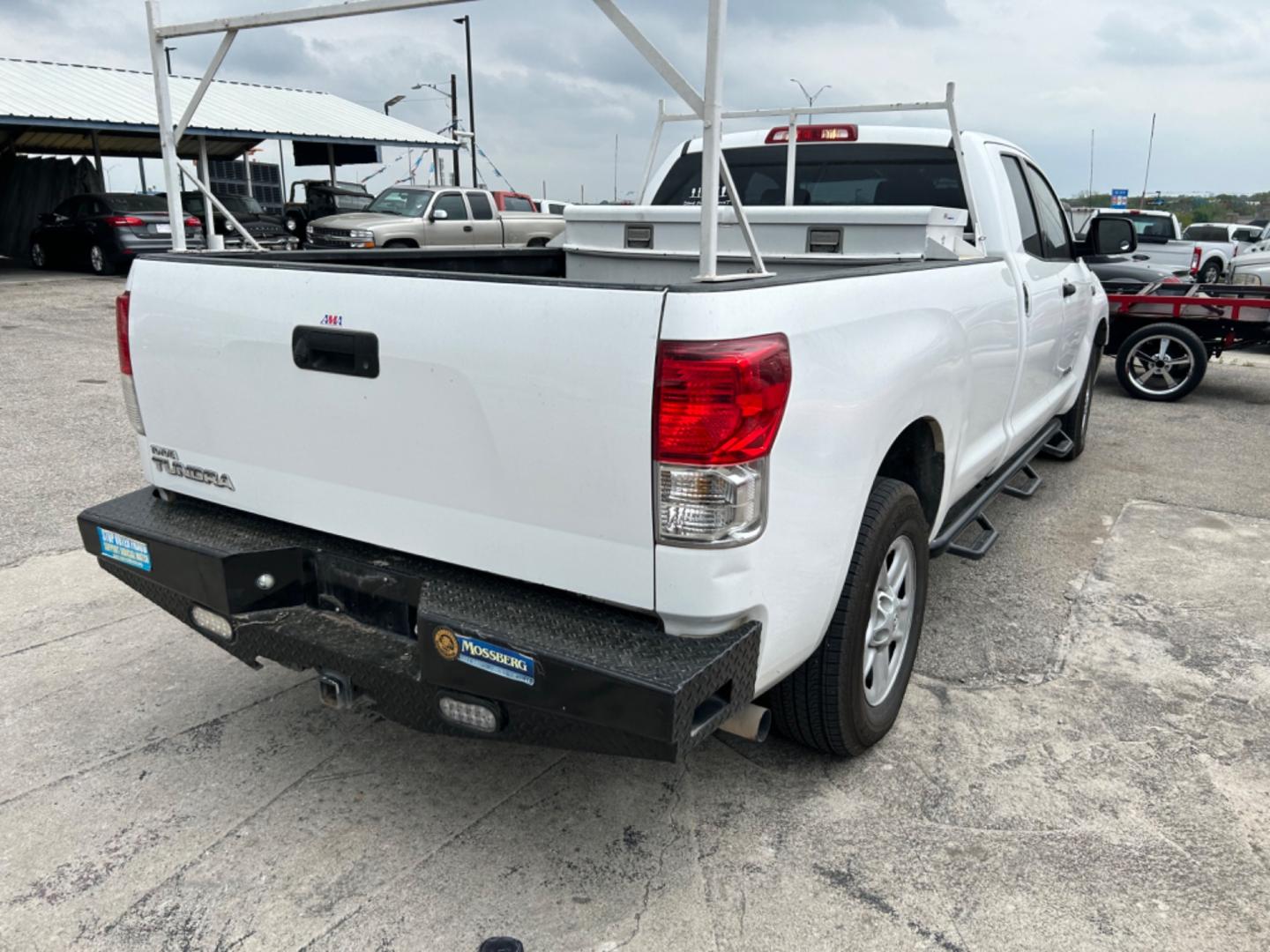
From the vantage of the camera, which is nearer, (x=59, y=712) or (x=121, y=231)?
(x=59, y=712)

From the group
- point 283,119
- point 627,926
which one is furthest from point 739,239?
point 283,119

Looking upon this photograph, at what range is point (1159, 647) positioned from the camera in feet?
12.9

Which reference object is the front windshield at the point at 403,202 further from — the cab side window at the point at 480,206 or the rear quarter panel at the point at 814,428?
the rear quarter panel at the point at 814,428

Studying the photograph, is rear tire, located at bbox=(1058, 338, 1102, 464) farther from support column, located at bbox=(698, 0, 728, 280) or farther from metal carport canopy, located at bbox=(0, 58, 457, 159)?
metal carport canopy, located at bbox=(0, 58, 457, 159)

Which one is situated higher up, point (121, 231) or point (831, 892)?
point (121, 231)

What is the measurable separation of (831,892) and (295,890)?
134 centimetres

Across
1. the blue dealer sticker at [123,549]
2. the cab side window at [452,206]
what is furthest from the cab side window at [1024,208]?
the cab side window at [452,206]

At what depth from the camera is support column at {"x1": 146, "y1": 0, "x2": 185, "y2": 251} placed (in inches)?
119

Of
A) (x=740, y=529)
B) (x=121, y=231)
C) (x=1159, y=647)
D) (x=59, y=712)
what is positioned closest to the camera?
(x=740, y=529)

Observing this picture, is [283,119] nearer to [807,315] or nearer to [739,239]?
[739,239]

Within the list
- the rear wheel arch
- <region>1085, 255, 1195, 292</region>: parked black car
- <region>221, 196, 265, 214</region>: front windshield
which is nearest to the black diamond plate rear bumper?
the rear wheel arch

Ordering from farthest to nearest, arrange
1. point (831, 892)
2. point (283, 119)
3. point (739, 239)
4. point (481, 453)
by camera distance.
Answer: point (283, 119) < point (739, 239) < point (831, 892) < point (481, 453)

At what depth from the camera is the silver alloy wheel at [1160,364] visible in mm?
9164

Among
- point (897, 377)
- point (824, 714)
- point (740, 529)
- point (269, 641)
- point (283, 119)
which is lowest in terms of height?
point (824, 714)
